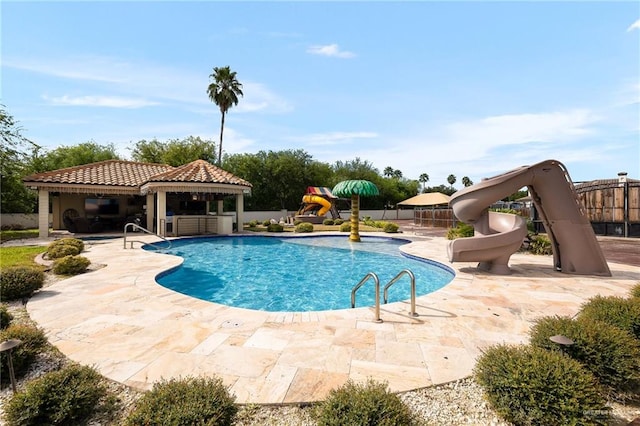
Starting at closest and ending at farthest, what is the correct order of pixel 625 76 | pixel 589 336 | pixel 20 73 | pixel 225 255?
pixel 589 336
pixel 625 76
pixel 20 73
pixel 225 255

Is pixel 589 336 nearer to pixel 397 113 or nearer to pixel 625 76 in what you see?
pixel 625 76

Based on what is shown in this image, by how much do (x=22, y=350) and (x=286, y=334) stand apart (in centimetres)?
295

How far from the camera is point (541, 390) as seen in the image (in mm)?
2242

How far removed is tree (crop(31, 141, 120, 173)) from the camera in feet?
80.7

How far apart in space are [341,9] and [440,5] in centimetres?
287

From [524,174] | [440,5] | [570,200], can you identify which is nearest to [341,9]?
[440,5]

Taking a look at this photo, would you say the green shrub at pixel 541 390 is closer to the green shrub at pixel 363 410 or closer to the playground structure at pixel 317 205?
the green shrub at pixel 363 410

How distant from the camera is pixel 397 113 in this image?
651 inches

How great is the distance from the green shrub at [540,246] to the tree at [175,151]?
104 ft

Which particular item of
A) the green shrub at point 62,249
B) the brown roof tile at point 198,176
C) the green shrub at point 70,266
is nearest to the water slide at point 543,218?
the green shrub at point 70,266

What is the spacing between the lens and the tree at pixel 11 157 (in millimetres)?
17031

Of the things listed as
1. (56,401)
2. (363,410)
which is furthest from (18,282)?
(363,410)

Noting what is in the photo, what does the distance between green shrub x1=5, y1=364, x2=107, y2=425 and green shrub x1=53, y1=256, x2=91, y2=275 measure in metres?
6.30

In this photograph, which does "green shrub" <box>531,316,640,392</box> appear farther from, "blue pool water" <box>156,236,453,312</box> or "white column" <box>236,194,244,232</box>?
"white column" <box>236,194,244,232</box>
